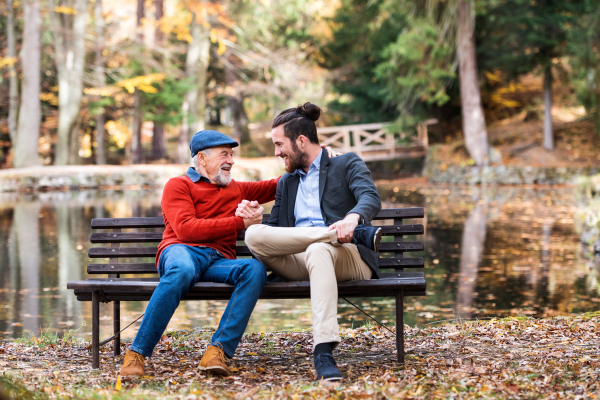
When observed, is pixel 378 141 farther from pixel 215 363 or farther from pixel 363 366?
pixel 215 363

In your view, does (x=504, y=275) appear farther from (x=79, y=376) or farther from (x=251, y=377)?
(x=79, y=376)

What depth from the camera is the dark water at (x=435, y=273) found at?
5.74 m

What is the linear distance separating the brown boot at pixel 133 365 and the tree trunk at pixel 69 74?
22.0 metres

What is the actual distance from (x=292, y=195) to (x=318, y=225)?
26 centimetres

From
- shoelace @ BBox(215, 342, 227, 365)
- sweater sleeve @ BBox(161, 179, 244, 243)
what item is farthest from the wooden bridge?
shoelace @ BBox(215, 342, 227, 365)

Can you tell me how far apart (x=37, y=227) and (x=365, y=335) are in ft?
30.3

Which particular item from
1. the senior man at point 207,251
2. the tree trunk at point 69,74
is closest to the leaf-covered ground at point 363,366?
the senior man at point 207,251

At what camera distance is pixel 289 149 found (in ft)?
13.1

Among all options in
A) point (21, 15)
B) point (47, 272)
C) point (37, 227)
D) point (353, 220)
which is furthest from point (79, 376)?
point (21, 15)

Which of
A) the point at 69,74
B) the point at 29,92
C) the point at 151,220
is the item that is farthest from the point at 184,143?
the point at 151,220

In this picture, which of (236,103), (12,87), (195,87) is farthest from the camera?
(236,103)

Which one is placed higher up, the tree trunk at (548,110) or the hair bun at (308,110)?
the tree trunk at (548,110)

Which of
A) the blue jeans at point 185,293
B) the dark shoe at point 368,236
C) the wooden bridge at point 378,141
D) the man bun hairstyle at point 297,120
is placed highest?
the wooden bridge at point 378,141

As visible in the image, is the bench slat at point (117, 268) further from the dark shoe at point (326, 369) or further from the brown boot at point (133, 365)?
the dark shoe at point (326, 369)
